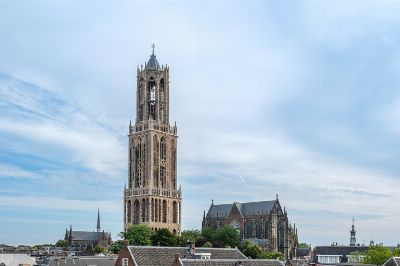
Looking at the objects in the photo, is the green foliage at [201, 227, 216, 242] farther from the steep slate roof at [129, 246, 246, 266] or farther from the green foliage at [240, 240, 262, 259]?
the steep slate roof at [129, 246, 246, 266]

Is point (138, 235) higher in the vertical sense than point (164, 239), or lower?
higher

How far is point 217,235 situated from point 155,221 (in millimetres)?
24628


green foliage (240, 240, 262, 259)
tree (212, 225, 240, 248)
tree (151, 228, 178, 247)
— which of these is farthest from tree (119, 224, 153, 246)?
green foliage (240, 240, 262, 259)

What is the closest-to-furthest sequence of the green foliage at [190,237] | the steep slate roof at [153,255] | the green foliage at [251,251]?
1. the steep slate roof at [153,255]
2. the green foliage at [190,237]
3. the green foliage at [251,251]

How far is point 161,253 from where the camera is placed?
6138cm

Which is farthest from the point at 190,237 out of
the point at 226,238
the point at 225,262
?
the point at 225,262

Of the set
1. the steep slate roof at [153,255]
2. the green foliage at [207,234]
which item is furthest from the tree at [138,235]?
the steep slate roof at [153,255]

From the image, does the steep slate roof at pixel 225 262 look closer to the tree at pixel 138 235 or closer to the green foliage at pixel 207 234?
the tree at pixel 138 235

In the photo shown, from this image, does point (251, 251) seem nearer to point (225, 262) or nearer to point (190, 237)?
point (190, 237)

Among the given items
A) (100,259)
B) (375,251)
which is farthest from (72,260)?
(375,251)

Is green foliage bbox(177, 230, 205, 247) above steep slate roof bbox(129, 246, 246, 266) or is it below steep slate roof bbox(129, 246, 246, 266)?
above

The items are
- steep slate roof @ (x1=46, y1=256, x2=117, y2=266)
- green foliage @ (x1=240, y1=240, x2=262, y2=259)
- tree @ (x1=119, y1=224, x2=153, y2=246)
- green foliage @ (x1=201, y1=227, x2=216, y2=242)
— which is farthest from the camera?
green foliage @ (x1=201, y1=227, x2=216, y2=242)

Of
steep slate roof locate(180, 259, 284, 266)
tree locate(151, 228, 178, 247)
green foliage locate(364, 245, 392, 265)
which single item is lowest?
green foliage locate(364, 245, 392, 265)

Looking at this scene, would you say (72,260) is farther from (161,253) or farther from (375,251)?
(375,251)
